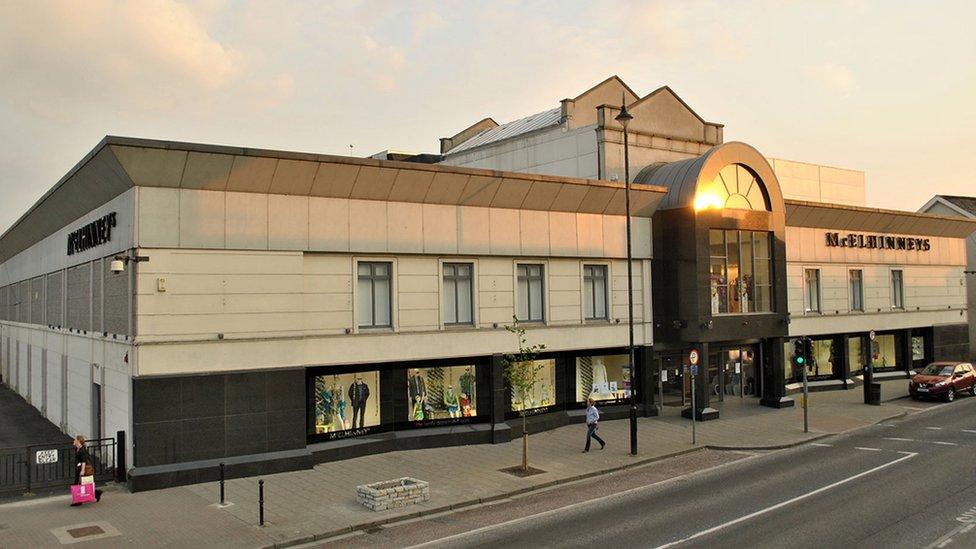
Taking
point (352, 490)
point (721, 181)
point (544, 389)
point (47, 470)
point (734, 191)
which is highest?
point (721, 181)

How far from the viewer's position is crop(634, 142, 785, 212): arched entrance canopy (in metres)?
30.4

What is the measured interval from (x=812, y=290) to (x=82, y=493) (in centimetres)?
3526

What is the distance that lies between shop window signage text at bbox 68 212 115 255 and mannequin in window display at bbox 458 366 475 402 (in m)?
12.3

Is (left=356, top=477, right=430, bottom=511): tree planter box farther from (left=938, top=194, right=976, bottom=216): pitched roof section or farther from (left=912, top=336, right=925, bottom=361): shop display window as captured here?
(left=938, top=194, right=976, bottom=216): pitched roof section

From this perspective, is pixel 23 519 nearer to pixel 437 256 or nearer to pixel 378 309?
pixel 378 309

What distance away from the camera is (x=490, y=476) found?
20672 millimetres

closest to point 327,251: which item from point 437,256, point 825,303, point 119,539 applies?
point 437,256

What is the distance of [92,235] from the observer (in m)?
24.1

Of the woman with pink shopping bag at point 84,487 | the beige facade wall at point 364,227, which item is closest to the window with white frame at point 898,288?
the beige facade wall at point 364,227

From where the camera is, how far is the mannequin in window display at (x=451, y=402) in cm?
2602

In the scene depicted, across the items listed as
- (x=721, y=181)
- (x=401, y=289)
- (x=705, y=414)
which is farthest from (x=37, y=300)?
(x=721, y=181)

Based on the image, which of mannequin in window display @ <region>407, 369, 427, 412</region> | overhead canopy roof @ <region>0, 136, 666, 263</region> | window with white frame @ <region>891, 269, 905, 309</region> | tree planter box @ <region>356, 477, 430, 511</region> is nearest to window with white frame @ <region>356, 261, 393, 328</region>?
mannequin in window display @ <region>407, 369, 427, 412</region>

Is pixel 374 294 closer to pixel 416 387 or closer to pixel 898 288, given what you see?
pixel 416 387

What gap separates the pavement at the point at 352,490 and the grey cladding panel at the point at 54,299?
578 inches
